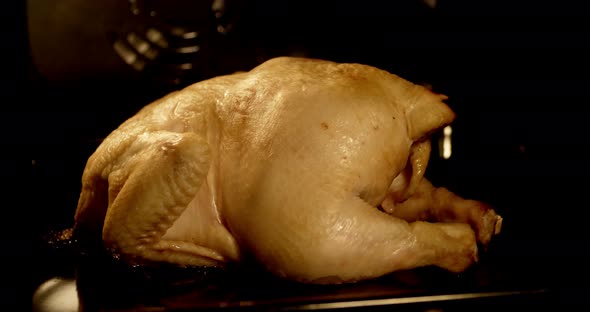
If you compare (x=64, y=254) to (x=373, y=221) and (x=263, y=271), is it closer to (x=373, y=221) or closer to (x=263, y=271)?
(x=263, y=271)

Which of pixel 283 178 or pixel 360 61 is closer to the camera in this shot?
pixel 283 178

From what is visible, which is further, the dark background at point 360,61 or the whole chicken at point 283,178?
the dark background at point 360,61

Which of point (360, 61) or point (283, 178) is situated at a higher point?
point (360, 61)

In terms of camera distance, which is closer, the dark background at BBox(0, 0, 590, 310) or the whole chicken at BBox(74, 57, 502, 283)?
the whole chicken at BBox(74, 57, 502, 283)
